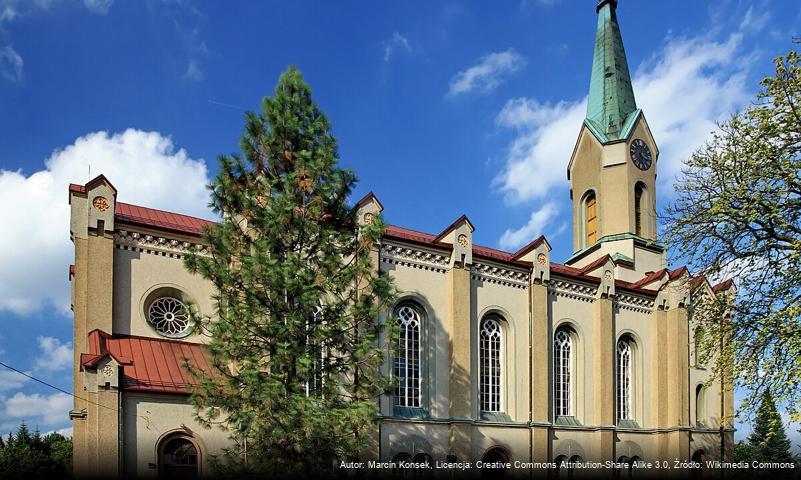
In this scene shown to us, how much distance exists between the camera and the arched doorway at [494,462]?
2781 centimetres

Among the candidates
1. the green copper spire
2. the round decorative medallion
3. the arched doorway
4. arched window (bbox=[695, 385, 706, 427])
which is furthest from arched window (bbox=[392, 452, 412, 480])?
the green copper spire

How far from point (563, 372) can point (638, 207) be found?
12.9 meters

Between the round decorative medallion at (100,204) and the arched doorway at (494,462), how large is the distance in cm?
1739

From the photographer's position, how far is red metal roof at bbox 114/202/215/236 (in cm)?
2375

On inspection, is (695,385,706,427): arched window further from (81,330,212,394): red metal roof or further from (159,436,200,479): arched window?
(159,436,200,479): arched window

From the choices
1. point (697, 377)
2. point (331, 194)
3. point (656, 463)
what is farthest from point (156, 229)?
point (697, 377)

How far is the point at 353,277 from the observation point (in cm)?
1908

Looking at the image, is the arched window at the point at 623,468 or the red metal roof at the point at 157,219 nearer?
the red metal roof at the point at 157,219

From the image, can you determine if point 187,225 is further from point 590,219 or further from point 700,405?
point 700,405

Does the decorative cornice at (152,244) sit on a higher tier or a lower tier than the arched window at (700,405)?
higher

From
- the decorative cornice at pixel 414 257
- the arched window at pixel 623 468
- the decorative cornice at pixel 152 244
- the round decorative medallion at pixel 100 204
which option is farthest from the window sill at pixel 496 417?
the round decorative medallion at pixel 100 204

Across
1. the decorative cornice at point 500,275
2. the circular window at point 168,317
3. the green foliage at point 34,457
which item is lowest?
the green foliage at point 34,457

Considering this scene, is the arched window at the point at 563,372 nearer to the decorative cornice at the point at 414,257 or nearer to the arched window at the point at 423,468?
the decorative cornice at the point at 414,257

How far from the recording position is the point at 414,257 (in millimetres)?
27828
